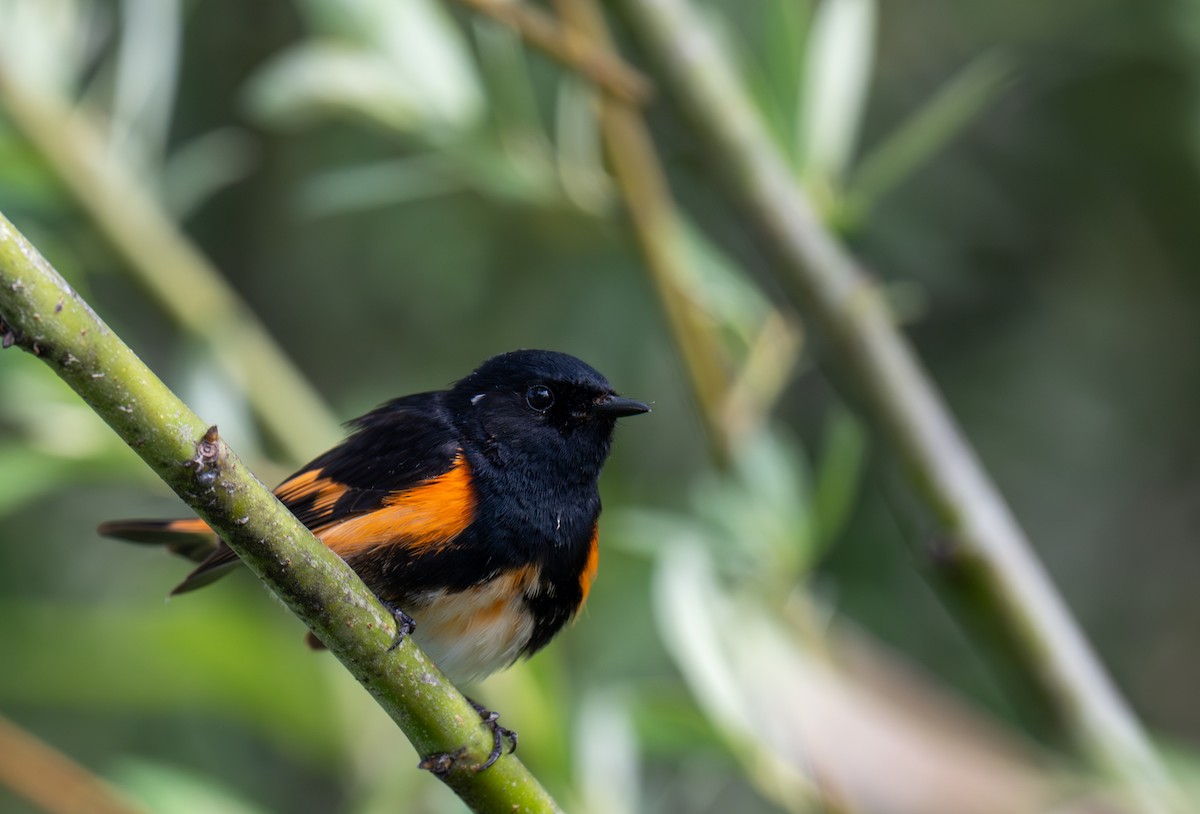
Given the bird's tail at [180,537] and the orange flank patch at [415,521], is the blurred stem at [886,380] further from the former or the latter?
the bird's tail at [180,537]

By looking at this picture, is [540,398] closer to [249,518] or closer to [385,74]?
[385,74]

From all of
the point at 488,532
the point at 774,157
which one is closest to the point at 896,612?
the point at 774,157

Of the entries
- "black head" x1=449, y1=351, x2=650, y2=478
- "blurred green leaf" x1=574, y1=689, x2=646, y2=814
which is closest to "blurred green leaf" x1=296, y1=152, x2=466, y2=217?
"black head" x1=449, y1=351, x2=650, y2=478

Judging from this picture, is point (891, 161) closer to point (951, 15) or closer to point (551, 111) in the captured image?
point (951, 15)

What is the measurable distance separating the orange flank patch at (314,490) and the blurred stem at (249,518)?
0.82 meters

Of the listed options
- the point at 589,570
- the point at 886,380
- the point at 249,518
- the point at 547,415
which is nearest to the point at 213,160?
the point at 547,415

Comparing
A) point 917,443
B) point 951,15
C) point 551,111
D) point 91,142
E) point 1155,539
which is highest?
point 91,142

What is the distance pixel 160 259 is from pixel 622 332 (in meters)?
1.61

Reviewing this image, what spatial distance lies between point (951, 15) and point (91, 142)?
262cm

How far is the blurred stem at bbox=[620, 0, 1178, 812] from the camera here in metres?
2.39

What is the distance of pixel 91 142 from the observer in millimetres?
3061

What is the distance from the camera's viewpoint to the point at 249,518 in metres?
1.25

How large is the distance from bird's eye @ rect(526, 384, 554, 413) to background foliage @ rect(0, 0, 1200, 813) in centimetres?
48

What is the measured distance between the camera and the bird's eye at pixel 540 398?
7.56 feet
